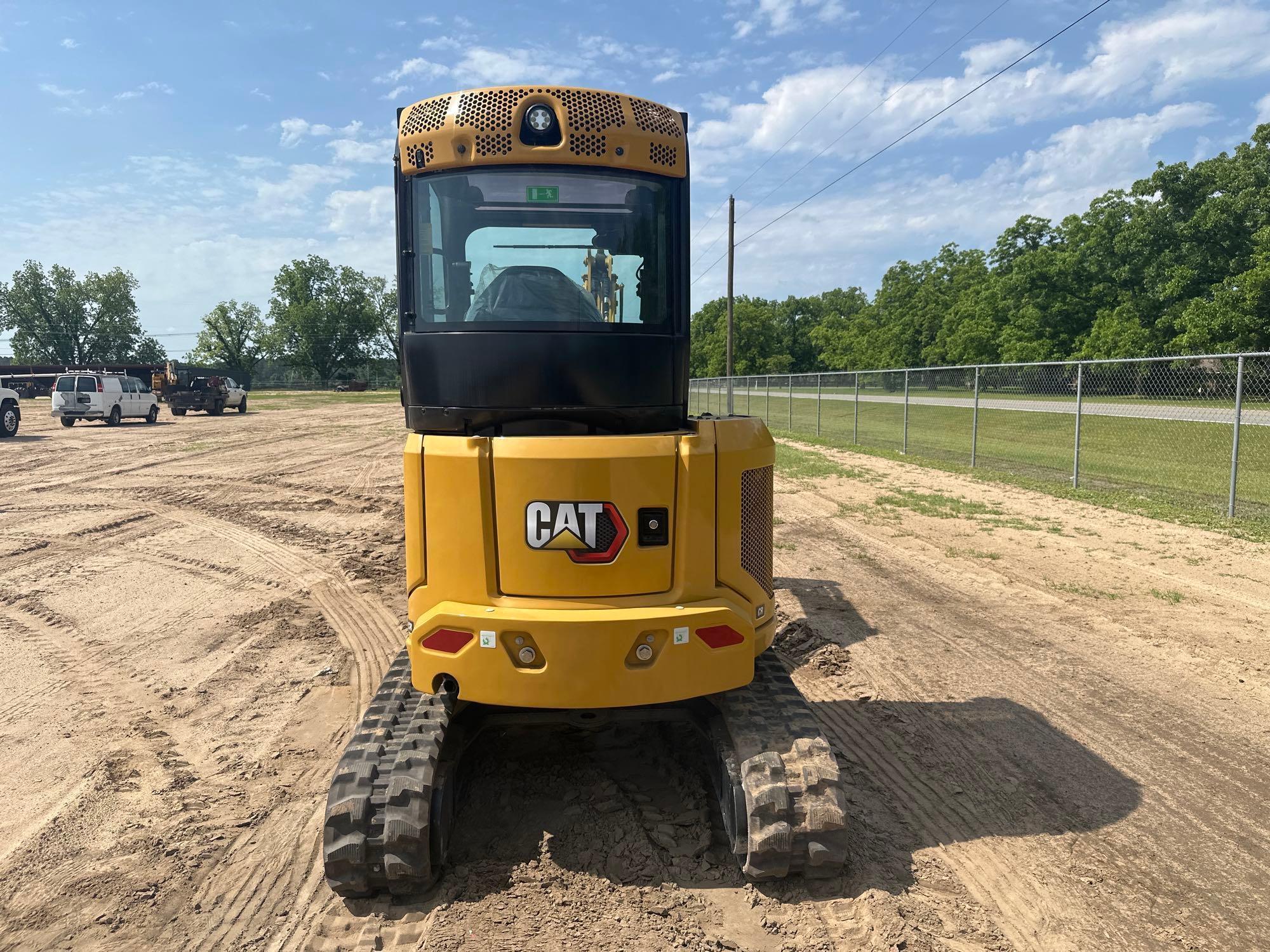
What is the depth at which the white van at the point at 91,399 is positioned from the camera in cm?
2827

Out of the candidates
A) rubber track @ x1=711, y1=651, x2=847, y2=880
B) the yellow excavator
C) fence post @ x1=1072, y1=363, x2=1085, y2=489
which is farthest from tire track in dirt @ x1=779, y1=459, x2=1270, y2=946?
fence post @ x1=1072, y1=363, x2=1085, y2=489

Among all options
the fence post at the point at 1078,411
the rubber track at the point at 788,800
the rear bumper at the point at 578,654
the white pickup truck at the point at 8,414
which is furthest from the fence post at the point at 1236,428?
the white pickup truck at the point at 8,414

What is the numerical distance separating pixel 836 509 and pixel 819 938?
922 centimetres

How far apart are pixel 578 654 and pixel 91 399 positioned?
32473mm

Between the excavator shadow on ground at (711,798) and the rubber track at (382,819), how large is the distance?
6.0 inches

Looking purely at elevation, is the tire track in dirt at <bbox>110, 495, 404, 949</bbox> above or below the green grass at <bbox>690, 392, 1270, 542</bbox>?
below

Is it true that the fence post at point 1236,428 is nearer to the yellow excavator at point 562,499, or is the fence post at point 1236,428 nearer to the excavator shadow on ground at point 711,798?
the excavator shadow on ground at point 711,798

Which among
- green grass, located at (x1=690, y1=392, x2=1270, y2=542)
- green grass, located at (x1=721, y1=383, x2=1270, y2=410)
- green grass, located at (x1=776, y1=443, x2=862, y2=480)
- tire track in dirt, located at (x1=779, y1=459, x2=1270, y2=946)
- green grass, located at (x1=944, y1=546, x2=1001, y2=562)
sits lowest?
tire track in dirt, located at (x1=779, y1=459, x2=1270, y2=946)

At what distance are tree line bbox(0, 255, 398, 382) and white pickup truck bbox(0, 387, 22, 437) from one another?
197 feet

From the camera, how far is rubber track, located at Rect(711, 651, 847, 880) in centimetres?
295

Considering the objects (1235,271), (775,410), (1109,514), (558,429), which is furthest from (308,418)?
(1235,271)

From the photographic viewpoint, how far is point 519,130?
3.21 meters

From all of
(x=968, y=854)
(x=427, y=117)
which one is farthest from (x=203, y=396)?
(x=968, y=854)

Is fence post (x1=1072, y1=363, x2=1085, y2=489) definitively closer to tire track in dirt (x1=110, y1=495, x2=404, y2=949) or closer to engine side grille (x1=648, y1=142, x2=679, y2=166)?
tire track in dirt (x1=110, y1=495, x2=404, y2=949)
